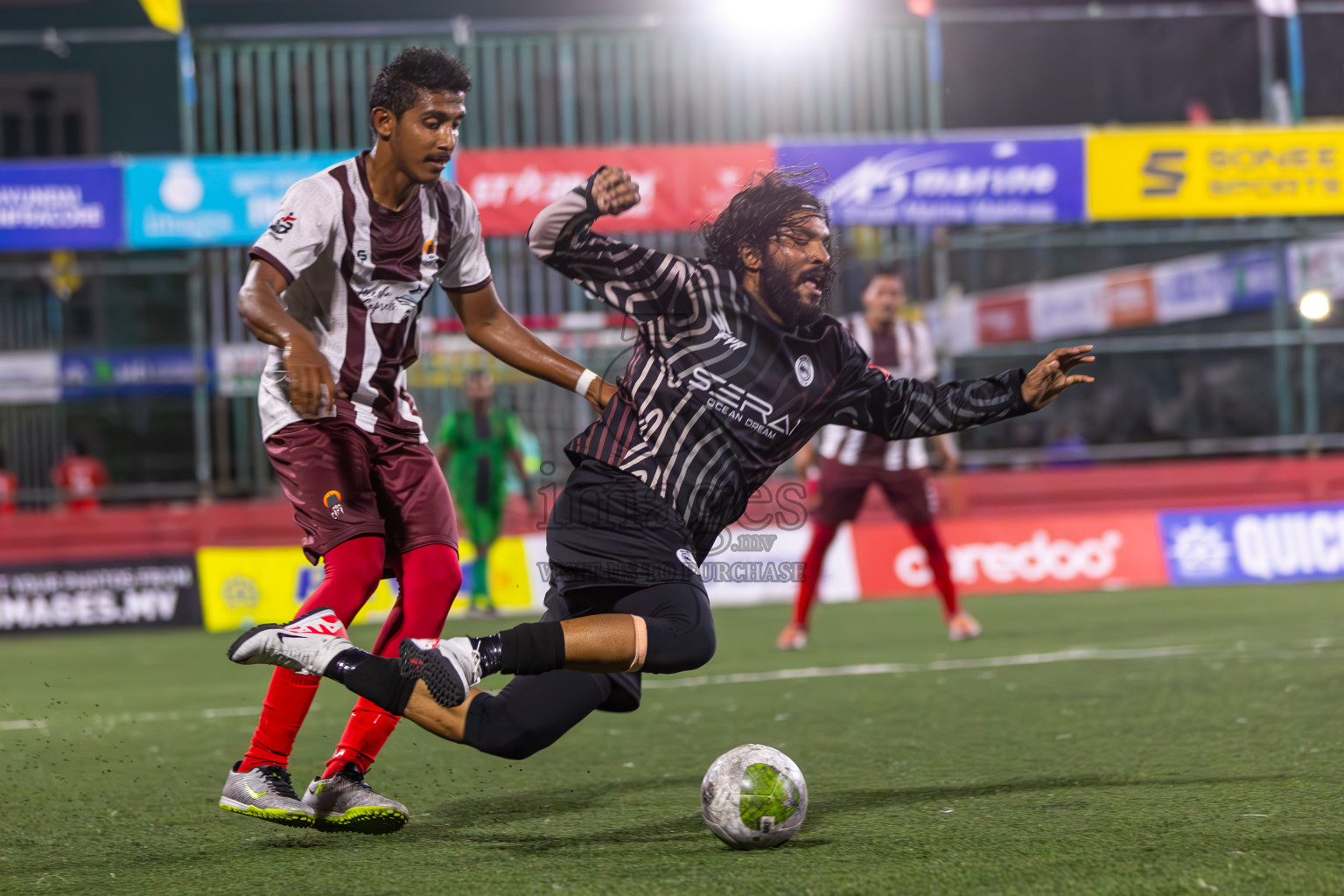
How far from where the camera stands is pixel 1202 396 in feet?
61.7

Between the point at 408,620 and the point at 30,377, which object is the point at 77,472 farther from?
the point at 408,620

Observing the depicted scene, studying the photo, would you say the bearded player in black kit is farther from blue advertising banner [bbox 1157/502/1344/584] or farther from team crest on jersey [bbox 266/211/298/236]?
blue advertising banner [bbox 1157/502/1344/584]

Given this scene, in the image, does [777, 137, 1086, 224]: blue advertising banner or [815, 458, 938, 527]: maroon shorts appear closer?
[815, 458, 938, 527]: maroon shorts

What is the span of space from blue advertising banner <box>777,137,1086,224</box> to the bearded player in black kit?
33.9ft

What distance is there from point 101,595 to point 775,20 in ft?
30.3

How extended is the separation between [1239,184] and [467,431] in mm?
8166

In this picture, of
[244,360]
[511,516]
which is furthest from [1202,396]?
[244,360]

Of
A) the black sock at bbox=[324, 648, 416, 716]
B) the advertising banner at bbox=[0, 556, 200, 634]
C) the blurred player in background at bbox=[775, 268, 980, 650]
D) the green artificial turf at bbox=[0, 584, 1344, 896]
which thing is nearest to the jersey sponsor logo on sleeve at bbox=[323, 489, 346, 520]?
the black sock at bbox=[324, 648, 416, 716]

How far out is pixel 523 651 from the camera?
3859 mm

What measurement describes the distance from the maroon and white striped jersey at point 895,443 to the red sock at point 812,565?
448 millimetres

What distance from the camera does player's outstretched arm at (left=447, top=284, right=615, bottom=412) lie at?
178 inches

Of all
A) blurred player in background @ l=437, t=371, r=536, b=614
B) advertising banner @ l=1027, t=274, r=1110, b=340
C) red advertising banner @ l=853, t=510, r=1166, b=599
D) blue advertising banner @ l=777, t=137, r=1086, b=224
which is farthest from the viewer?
advertising banner @ l=1027, t=274, r=1110, b=340

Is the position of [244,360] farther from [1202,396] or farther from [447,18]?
[1202,396]

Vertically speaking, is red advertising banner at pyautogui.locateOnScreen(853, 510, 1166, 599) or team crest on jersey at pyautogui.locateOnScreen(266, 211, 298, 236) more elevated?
team crest on jersey at pyautogui.locateOnScreen(266, 211, 298, 236)
